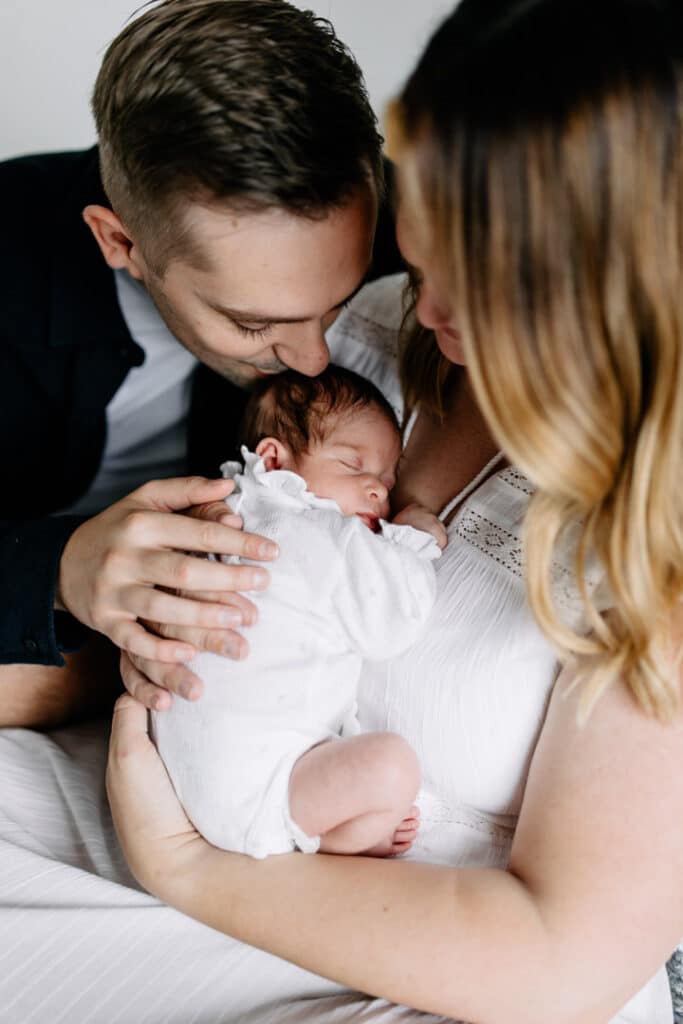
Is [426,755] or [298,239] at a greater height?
[298,239]

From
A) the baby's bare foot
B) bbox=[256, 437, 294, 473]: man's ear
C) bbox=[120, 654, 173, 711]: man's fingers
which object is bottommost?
the baby's bare foot

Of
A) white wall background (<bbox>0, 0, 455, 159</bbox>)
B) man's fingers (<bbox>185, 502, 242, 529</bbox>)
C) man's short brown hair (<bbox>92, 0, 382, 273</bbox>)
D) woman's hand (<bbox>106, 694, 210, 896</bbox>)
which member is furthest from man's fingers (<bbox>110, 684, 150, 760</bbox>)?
white wall background (<bbox>0, 0, 455, 159</bbox>)

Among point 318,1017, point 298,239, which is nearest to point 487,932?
point 318,1017

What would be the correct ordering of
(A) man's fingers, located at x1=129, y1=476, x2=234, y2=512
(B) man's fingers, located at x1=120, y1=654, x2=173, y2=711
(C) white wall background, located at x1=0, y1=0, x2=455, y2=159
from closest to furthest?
(B) man's fingers, located at x1=120, y1=654, x2=173, y2=711 → (A) man's fingers, located at x1=129, y1=476, x2=234, y2=512 → (C) white wall background, located at x1=0, y1=0, x2=455, y2=159

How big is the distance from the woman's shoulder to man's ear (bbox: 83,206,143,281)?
1.09 ft

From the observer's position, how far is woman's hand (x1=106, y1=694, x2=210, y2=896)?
1.03 meters

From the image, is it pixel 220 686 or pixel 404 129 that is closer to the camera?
pixel 404 129

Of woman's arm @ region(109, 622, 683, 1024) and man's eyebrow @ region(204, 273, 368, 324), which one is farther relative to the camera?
man's eyebrow @ region(204, 273, 368, 324)

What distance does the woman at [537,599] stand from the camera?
0.72 m

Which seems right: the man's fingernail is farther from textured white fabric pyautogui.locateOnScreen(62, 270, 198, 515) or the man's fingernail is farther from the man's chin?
textured white fabric pyautogui.locateOnScreen(62, 270, 198, 515)

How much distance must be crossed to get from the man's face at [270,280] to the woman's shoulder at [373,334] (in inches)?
6.1

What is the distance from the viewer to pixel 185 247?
127 centimetres

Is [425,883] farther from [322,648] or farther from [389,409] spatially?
[389,409]

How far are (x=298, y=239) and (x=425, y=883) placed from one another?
2.48 ft
